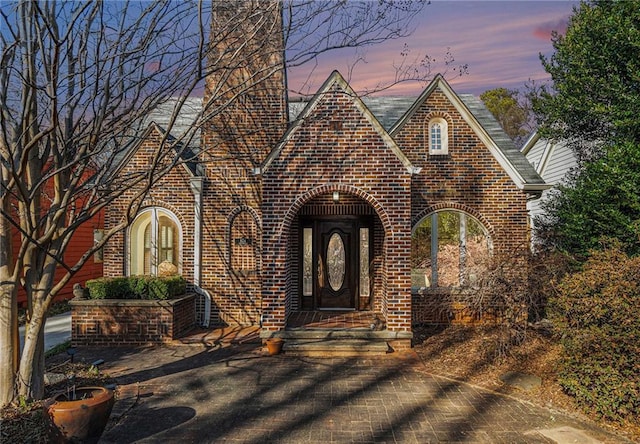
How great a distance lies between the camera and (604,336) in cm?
546

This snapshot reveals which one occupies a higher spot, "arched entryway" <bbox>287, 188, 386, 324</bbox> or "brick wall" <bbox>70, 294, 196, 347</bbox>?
"arched entryway" <bbox>287, 188, 386, 324</bbox>

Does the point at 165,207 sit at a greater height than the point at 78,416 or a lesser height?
greater

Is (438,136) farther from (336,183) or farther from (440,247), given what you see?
(336,183)

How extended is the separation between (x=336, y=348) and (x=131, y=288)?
4.74 m

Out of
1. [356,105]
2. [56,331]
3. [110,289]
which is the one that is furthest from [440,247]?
[56,331]

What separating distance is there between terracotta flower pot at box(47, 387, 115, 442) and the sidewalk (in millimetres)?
5113

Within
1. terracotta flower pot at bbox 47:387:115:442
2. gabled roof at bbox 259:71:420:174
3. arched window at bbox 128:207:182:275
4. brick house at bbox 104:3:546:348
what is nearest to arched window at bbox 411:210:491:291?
brick house at bbox 104:3:546:348

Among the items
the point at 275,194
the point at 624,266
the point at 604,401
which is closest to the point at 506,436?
the point at 604,401

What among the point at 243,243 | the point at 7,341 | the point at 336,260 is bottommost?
the point at 7,341

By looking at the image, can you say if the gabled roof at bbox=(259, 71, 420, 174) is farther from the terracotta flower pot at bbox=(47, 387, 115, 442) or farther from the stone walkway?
the terracotta flower pot at bbox=(47, 387, 115, 442)

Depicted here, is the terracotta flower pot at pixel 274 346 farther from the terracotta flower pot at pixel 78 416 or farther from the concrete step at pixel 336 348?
the terracotta flower pot at pixel 78 416

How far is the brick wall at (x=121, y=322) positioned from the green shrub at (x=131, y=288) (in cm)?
18

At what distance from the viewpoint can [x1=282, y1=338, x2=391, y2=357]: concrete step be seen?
327 inches

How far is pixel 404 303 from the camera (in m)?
8.66
